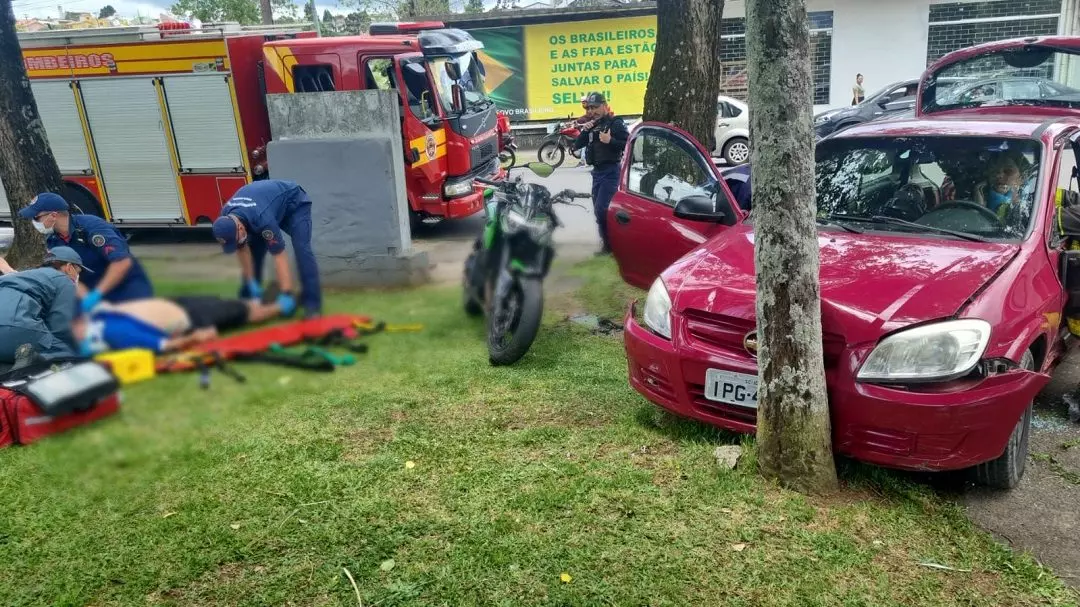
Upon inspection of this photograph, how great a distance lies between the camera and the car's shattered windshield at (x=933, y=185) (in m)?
3.25

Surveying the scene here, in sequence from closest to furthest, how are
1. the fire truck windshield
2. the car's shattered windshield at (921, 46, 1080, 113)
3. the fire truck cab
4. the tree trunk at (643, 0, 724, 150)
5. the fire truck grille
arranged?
the car's shattered windshield at (921, 46, 1080, 113)
the tree trunk at (643, 0, 724, 150)
the fire truck cab
the fire truck windshield
the fire truck grille

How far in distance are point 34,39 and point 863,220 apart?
659 cm

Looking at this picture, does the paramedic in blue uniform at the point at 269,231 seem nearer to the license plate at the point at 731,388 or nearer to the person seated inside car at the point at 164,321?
the person seated inside car at the point at 164,321

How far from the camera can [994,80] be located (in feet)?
20.5

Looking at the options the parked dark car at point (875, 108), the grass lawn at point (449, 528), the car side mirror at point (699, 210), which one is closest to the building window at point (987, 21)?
the parked dark car at point (875, 108)

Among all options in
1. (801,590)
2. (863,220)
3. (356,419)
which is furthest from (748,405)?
(356,419)

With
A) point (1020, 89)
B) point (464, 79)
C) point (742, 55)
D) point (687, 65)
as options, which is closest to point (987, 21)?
point (742, 55)

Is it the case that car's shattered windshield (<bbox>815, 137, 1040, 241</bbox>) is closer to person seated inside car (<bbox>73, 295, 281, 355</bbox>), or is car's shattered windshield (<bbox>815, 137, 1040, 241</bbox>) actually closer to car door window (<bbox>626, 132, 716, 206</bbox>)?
car door window (<bbox>626, 132, 716, 206</bbox>)

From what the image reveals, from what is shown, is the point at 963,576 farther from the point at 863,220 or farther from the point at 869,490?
the point at 863,220

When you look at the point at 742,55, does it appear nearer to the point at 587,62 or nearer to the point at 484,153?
the point at 587,62

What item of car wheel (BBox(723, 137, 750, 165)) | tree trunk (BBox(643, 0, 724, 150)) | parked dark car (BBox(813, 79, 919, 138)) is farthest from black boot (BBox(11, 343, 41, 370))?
car wheel (BBox(723, 137, 750, 165))

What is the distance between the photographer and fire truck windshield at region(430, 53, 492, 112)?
8.16m

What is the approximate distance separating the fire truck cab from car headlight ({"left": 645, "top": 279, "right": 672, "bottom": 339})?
383 cm

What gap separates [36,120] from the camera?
2.41m
